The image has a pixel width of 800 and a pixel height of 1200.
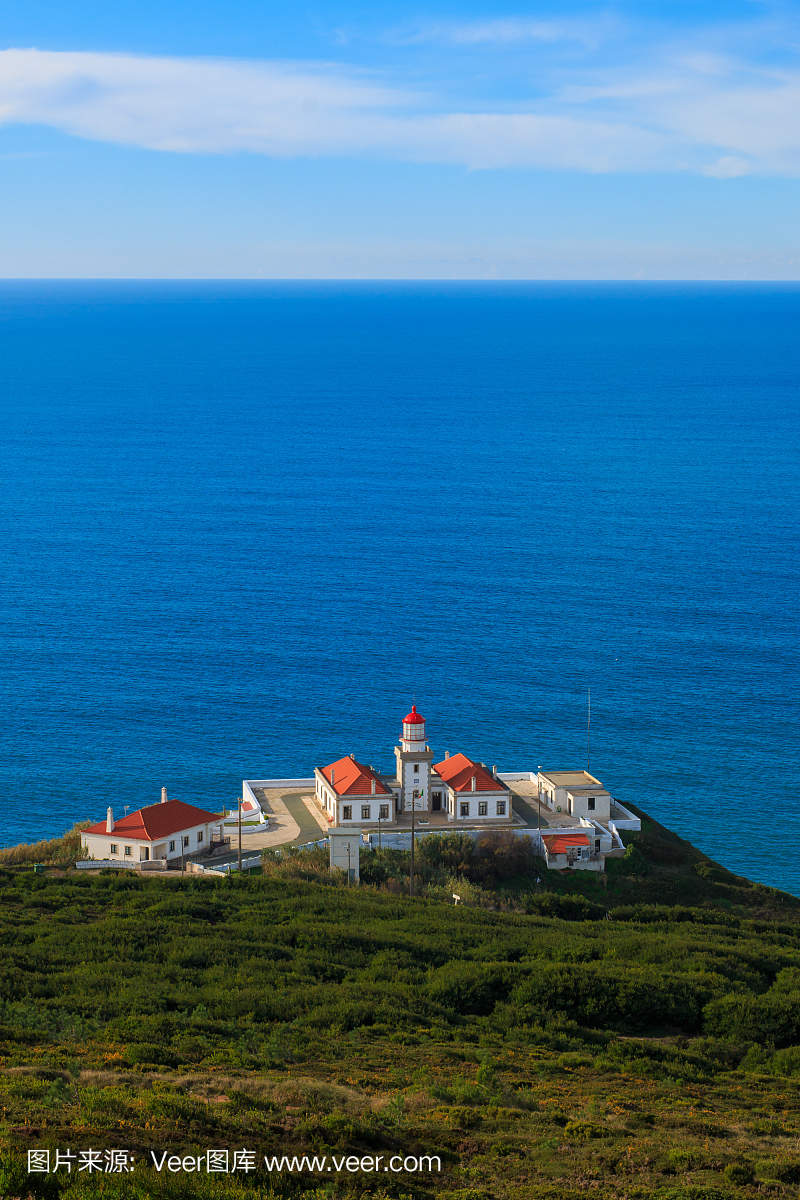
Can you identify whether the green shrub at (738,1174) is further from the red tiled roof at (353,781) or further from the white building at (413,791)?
the red tiled roof at (353,781)

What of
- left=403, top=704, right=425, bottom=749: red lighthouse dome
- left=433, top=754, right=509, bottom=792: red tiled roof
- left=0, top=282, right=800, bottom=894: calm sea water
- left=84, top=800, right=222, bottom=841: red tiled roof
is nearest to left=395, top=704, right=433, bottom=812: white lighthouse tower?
left=403, top=704, right=425, bottom=749: red lighthouse dome

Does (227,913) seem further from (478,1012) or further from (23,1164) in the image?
(23,1164)

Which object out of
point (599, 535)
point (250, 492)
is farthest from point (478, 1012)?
point (250, 492)

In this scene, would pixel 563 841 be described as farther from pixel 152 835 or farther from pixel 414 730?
pixel 152 835

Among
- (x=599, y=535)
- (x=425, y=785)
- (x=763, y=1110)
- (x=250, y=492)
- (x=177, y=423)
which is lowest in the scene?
(x=763, y=1110)

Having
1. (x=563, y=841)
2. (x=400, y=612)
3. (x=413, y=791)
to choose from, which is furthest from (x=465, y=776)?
(x=400, y=612)

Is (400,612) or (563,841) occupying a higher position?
(400,612)
